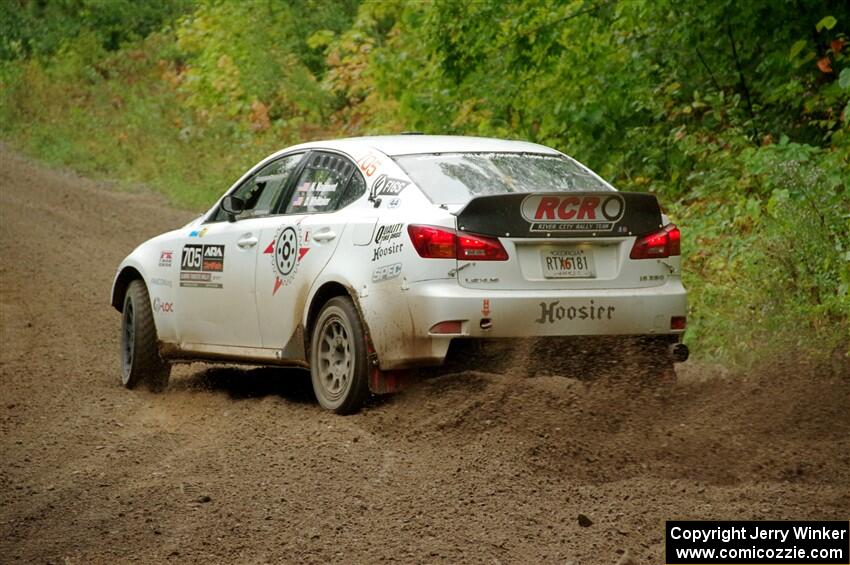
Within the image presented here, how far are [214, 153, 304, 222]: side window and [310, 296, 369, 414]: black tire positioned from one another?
3.74 ft

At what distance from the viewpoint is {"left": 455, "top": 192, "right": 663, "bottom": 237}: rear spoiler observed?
7.11 metres

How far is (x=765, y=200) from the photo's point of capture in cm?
1212

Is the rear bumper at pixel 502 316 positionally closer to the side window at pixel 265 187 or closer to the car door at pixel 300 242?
the car door at pixel 300 242

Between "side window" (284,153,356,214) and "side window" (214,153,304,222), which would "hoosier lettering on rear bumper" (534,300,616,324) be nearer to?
"side window" (284,153,356,214)

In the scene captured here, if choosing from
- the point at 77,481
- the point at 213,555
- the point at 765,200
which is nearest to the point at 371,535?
the point at 213,555

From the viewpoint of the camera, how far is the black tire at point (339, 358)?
7496 mm

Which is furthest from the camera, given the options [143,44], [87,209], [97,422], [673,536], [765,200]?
[143,44]

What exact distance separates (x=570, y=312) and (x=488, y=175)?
1027 mm

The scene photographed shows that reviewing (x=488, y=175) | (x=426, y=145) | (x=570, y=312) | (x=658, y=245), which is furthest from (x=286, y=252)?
(x=658, y=245)

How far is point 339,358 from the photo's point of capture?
7777 mm

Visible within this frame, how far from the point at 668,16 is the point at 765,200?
2.90m

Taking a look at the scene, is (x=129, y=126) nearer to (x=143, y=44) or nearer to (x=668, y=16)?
(x=143, y=44)

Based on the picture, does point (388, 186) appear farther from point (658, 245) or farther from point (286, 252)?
point (658, 245)

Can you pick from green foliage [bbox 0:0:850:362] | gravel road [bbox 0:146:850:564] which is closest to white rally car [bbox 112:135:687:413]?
gravel road [bbox 0:146:850:564]
